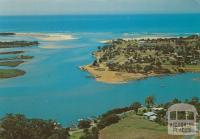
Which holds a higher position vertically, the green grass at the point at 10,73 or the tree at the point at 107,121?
the green grass at the point at 10,73

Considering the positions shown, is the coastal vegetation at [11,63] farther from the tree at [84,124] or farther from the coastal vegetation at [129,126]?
the tree at [84,124]

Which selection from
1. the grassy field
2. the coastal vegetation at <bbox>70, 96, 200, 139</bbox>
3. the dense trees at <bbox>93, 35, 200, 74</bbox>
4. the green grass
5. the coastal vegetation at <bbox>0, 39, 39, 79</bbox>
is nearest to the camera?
the grassy field

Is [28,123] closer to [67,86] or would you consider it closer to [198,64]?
[67,86]

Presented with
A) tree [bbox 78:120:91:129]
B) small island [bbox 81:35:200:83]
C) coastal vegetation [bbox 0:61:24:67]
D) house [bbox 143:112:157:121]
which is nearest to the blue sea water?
coastal vegetation [bbox 0:61:24:67]

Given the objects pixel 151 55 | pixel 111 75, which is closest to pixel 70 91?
pixel 111 75

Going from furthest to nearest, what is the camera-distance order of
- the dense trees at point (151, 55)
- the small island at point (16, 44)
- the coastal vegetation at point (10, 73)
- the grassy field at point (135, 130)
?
1. the small island at point (16, 44)
2. the dense trees at point (151, 55)
3. the coastal vegetation at point (10, 73)
4. the grassy field at point (135, 130)

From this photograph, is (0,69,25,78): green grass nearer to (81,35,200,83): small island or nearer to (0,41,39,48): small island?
(81,35,200,83): small island

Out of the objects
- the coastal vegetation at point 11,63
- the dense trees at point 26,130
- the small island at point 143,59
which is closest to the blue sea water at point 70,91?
the coastal vegetation at point 11,63
